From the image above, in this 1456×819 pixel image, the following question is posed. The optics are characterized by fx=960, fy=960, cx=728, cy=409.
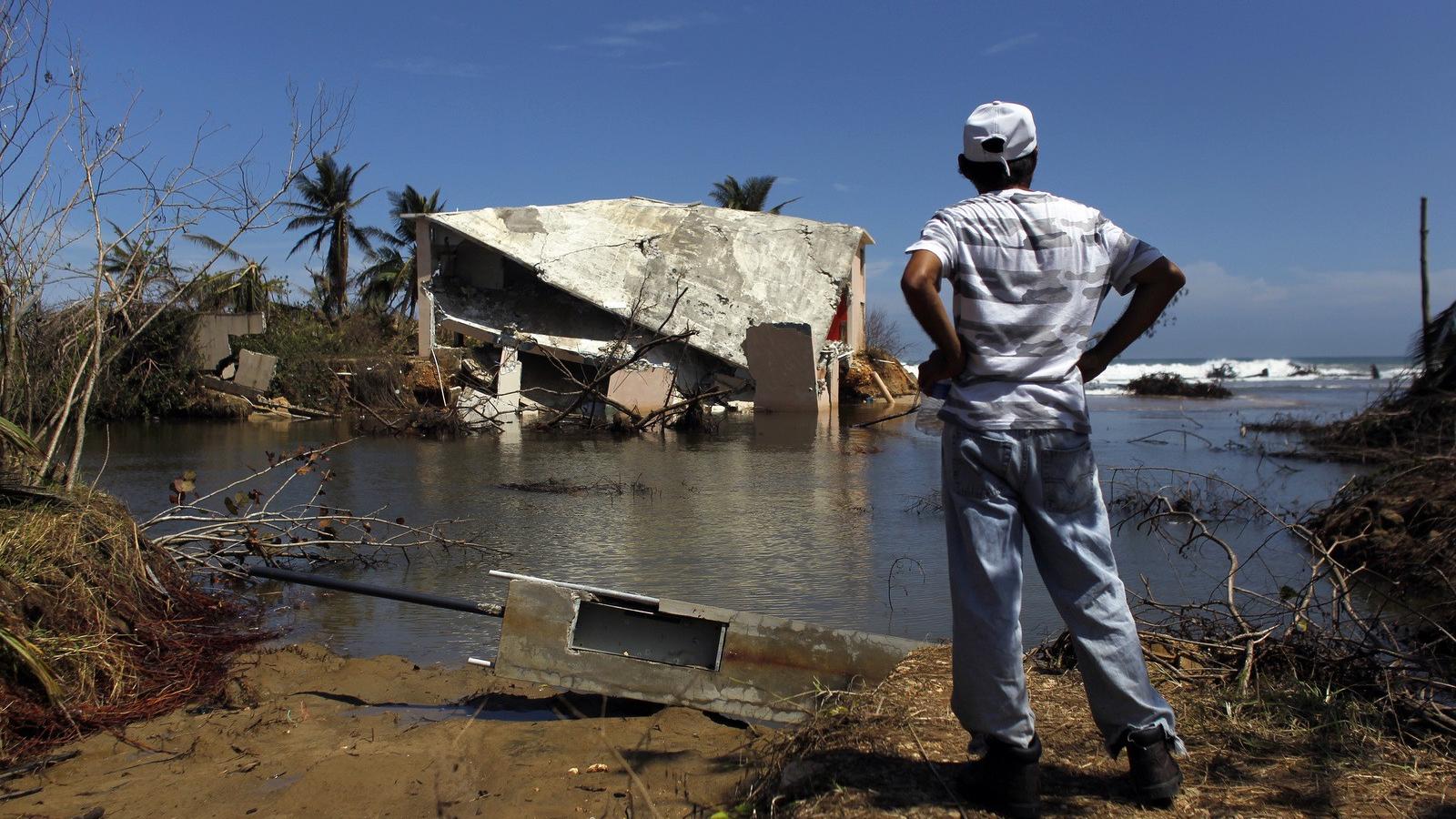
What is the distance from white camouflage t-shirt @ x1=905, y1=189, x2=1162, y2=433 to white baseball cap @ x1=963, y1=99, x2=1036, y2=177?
0.15 metres

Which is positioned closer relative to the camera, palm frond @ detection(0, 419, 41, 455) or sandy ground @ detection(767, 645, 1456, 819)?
sandy ground @ detection(767, 645, 1456, 819)

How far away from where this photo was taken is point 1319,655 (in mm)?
3117

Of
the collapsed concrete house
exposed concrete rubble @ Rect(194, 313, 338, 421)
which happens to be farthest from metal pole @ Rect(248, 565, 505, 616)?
exposed concrete rubble @ Rect(194, 313, 338, 421)

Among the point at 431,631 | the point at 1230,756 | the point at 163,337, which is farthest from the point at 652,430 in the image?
the point at 1230,756

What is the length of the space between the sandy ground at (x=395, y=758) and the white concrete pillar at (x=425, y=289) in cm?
1858

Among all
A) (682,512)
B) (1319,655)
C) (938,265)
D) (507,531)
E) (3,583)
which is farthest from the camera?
(682,512)

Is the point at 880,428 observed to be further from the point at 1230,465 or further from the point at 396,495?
the point at 396,495

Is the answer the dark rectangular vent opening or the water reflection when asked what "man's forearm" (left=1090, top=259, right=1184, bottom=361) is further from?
the water reflection

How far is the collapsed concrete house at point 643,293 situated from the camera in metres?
21.1

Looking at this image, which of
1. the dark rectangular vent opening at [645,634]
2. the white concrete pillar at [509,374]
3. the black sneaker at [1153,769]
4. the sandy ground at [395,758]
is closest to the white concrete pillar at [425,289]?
the white concrete pillar at [509,374]

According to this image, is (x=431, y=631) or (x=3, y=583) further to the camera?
(x=431, y=631)

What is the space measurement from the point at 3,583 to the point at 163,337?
18493 mm

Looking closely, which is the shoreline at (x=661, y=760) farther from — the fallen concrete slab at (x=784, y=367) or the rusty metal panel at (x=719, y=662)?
the fallen concrete slab at (x=784, y=367)

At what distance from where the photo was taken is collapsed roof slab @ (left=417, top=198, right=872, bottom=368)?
2164 cm
